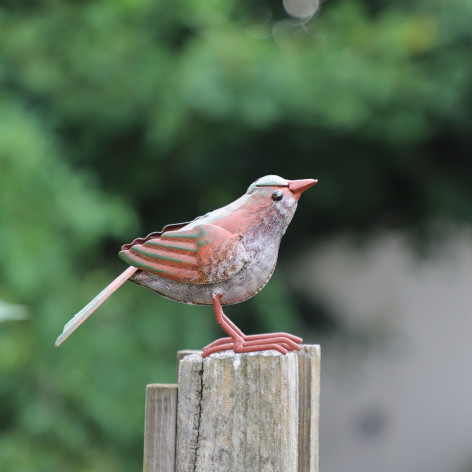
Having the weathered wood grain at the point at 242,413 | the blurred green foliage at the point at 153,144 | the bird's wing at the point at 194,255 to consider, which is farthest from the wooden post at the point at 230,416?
the blurred green foliage at the point at 153,144

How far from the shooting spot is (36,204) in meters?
2.45

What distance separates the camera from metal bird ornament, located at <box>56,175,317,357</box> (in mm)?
1037

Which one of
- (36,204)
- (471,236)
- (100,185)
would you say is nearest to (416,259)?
(471,236)

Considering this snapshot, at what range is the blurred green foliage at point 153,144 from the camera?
243 cm

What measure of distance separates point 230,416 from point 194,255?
24 centimetres

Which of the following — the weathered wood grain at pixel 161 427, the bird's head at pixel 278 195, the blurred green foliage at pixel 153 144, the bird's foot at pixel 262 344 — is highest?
the blurred green foliage at pixel 153 144

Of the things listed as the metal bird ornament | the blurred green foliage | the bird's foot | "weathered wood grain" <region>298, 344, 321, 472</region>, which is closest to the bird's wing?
the metal bird ornament

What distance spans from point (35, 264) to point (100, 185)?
0.85 metres

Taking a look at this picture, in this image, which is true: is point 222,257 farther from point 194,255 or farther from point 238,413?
point 238,413

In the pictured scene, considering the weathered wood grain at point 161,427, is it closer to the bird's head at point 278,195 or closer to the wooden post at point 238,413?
the wooden post at point 238,413

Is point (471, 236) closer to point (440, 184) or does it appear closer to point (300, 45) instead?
point (440, 184)

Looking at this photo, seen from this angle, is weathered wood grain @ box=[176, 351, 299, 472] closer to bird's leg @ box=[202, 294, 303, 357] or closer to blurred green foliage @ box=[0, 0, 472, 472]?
bird's leg @ box=[202, 294, 303, 357]

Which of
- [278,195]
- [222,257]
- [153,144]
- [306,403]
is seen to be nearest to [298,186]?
[278,195]

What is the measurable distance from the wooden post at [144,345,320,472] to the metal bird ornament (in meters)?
0.06
